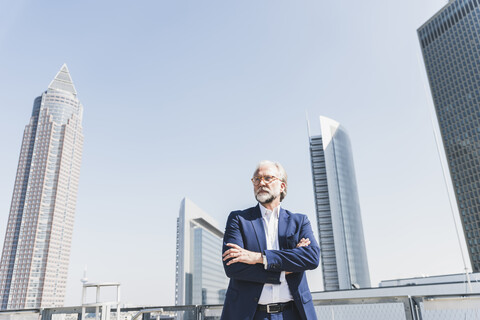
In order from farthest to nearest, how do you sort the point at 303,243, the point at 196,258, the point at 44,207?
the point at 44,207 → the point at 196,258 → the point at 303,243

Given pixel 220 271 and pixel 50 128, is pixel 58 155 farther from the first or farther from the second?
pixel 220 271

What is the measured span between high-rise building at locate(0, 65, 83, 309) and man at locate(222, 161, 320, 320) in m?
143

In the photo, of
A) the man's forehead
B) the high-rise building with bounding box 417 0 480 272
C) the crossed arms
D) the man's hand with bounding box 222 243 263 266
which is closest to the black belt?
the crossed arms

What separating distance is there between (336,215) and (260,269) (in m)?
71.8

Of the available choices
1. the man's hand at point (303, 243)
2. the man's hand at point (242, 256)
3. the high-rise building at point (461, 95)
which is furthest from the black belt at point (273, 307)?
the high-rise building at point (461, 95)

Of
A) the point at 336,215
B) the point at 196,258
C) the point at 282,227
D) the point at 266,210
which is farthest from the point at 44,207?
the point at 282,227

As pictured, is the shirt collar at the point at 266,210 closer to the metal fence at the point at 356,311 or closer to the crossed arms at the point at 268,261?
the crossed arms at the point at 268,261

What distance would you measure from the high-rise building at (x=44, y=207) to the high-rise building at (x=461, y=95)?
140570 millimetres

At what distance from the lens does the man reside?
1.90 m

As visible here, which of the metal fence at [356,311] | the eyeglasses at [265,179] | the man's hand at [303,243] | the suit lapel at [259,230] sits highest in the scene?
the eyeglasses at [265,179]

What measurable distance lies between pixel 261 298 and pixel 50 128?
165837mm

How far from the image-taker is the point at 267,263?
74.2 inches

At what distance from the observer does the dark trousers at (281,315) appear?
73.7 inches

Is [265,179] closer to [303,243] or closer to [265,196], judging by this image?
[265,196]
